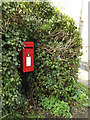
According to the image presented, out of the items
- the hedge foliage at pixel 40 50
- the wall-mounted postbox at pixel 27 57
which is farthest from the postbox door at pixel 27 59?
the hedge foliage at pixel 40 50

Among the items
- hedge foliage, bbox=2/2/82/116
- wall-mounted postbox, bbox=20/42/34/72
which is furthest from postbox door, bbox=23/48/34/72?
hedge foliage, bbox=2/2/82/116

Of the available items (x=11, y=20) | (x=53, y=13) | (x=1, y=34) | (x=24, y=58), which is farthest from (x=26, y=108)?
(x=53, y=13)

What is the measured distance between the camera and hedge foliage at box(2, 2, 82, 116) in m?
1.97

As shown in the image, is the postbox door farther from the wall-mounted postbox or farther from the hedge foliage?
the hedge foliage

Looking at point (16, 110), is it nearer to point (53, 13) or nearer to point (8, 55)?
point (8, 55)

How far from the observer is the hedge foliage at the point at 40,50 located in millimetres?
1969

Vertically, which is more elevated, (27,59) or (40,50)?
(40,50)

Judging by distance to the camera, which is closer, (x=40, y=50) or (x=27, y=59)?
(x=27, y=59)

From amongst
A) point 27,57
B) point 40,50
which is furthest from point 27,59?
point 40,50

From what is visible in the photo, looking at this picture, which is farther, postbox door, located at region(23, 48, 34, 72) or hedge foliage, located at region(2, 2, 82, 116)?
postbox door, located at region(23, 48, 34, 72)

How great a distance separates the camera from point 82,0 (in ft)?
15.9

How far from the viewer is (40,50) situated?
2.39 meters

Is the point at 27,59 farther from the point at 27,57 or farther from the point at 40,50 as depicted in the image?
the point at 40,50

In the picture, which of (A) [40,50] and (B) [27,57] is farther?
(A) [40,50]
